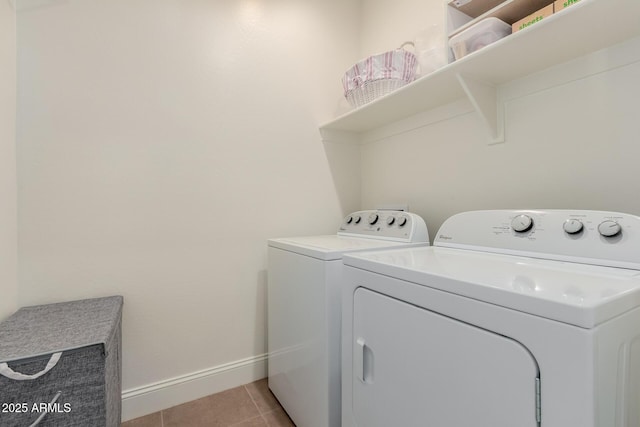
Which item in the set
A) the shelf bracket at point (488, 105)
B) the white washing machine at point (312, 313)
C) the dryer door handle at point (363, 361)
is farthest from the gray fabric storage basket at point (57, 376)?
the shelf bracket at point (488, 105)

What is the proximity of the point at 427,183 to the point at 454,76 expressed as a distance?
1.90ft

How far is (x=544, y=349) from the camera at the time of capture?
50 cm

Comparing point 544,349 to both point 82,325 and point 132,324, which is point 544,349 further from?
point 132,324

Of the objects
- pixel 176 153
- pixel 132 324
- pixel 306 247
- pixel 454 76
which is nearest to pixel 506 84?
pixel 454 76

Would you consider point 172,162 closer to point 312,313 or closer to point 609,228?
point 312,313

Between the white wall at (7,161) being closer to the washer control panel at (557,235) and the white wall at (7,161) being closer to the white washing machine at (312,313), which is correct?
the white washing machine at (312,313)

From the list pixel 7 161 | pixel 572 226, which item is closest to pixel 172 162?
pixel 7 161

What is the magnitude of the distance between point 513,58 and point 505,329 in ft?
3.30

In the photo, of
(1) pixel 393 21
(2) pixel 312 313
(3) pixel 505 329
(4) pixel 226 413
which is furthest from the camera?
(1) pixel 393 21

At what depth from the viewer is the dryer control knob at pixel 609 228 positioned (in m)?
0.78

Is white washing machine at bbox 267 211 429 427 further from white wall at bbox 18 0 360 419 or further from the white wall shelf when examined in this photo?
the white wall shelf

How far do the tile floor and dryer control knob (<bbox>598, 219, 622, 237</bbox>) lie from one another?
1405mm

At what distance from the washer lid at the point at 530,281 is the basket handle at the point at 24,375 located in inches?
36.2

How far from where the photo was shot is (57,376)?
2.78 feet
